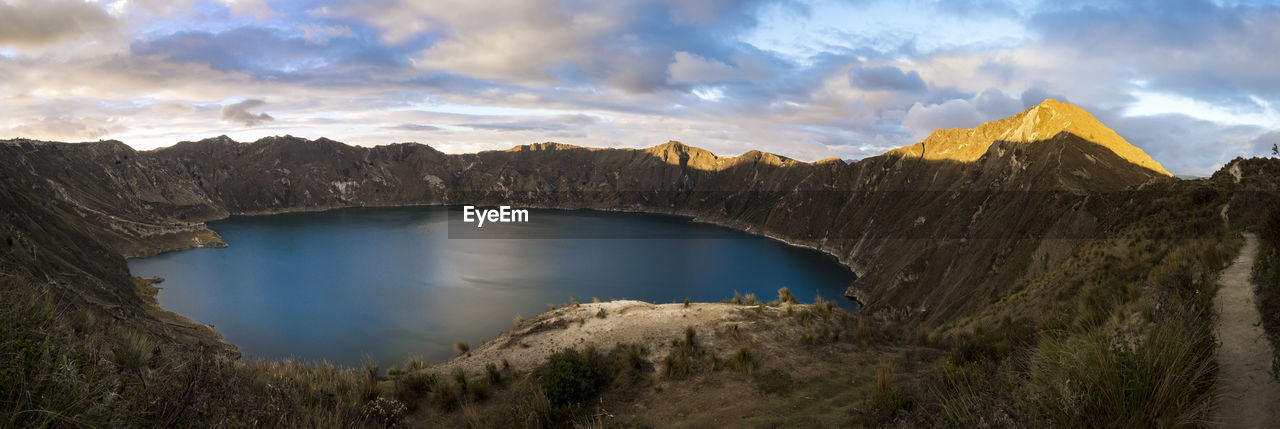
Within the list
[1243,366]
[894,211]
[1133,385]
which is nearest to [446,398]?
[1133,385]

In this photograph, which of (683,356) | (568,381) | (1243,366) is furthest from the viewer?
(683,356)

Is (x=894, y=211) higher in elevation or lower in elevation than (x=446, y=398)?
higher

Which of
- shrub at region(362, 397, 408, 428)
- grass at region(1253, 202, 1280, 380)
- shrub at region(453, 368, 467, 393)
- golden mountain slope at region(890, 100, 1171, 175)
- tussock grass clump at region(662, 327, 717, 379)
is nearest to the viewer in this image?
grass at region(1253, 202, 1280, 380)

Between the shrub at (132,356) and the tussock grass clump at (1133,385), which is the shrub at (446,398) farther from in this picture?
the tussock grass clump at (1133,385)

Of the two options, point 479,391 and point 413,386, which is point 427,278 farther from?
point 479,391

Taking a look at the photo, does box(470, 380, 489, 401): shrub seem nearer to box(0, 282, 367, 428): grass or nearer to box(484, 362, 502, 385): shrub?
box(484, 362, 502, 385): shrub

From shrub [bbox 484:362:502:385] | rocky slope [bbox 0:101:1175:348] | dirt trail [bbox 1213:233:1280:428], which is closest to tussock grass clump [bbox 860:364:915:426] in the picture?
dirt trail [bbox 1213:233:1280:428]

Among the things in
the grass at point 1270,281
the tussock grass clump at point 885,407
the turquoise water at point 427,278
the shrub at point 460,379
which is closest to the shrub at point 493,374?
the shrub at point 460,379

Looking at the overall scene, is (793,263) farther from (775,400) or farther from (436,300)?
(775,400)
